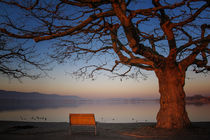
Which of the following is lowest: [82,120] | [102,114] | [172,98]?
[102,114]

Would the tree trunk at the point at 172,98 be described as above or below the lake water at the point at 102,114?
above

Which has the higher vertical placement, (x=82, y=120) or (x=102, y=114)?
(x=82, y=120)

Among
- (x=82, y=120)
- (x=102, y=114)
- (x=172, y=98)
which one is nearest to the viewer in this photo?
(x=82, y=120)

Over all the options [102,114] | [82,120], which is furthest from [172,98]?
[102,114]

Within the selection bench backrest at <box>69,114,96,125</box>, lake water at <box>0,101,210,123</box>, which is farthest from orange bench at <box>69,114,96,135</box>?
lake water at <box>0,101,210,123</box>

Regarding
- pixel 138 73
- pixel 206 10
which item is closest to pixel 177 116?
pixel 138 73

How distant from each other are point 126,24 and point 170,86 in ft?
14.3

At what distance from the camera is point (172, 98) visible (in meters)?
9.16

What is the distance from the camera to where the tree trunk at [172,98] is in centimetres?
892

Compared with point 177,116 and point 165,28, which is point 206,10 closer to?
point 165,28

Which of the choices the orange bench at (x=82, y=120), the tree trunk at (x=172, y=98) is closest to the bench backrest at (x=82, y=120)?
the orange bench at (x=82, y=120)

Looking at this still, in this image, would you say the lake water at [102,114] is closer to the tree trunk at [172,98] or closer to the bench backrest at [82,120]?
the bench backrest at [82,120]

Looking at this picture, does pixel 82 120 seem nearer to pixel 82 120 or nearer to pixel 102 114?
pixel 82 120

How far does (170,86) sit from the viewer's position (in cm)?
932
